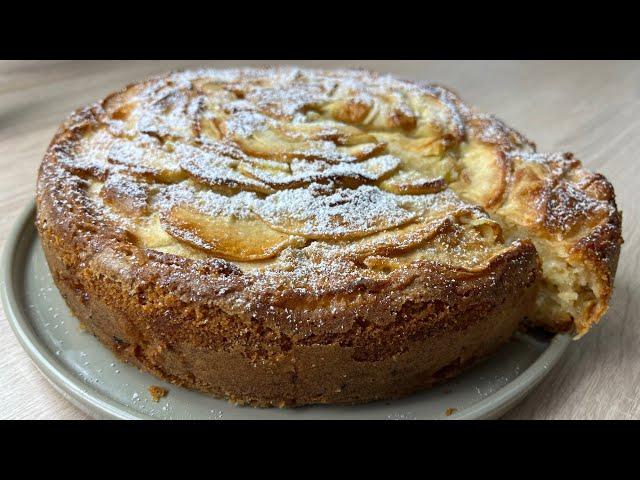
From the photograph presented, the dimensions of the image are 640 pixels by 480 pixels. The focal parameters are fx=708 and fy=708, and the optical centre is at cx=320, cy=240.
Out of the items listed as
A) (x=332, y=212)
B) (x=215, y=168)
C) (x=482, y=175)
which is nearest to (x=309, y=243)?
(x=332, y=212)

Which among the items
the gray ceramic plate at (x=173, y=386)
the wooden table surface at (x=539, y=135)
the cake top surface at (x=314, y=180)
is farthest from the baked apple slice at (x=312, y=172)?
the wooden table surface at (x=539, y=135)

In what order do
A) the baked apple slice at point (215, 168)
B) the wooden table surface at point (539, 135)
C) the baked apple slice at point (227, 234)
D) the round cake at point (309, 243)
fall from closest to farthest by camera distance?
the round cake at point (309, 243) < the baked apple slice at point (227, 234) < the wooden table surface at point (539, 135) < the baked apple slice at point (215, 168)

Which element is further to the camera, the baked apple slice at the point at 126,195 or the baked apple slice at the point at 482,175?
the baked apple slice at the point at 482,175

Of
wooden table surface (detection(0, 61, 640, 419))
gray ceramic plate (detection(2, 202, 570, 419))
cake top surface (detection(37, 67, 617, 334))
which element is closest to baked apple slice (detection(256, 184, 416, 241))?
cake top surface (detection(37, 67, 617, 334))

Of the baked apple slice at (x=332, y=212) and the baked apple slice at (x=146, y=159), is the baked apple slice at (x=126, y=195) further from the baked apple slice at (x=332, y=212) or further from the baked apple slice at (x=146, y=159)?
the baked apple slice at (x=332, y=212)

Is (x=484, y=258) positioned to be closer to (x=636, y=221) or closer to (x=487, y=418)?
(x=487, y=418)

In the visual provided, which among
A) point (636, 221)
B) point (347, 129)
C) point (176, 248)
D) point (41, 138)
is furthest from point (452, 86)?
point (176, 248)
